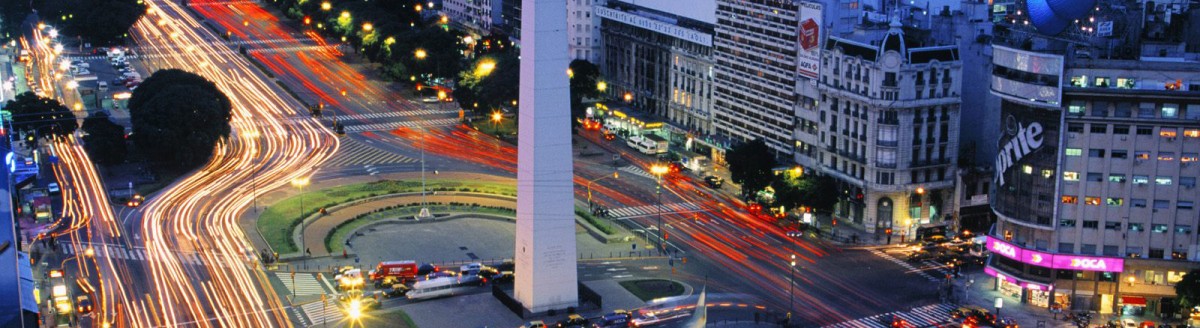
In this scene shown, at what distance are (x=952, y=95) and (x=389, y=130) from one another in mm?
76371

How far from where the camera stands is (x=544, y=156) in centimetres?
10794

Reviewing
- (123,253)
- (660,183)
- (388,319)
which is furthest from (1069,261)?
(123,253)

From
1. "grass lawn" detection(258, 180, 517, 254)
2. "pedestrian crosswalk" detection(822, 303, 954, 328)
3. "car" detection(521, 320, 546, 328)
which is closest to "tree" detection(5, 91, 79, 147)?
"grass lawn" detection(258, 180, 517, 254)

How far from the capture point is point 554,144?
10812 cm

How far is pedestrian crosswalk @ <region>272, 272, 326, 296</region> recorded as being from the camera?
123012 millimetres

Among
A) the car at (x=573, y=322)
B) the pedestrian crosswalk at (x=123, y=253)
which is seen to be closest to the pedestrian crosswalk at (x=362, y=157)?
the pedestrian crosswalk at (x=123, y=253)

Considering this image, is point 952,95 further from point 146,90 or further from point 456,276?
point 146,90

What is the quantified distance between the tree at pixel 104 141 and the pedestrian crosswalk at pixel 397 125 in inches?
1162

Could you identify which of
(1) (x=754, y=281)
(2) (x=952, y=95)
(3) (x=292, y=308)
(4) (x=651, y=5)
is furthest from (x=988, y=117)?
(3) (x=292, y=308)

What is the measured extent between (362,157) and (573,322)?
68.5m

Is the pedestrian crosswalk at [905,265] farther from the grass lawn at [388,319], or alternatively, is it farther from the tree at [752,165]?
the grass lawn at [388,319]

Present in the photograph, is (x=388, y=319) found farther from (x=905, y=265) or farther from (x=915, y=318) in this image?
(x=905, y=265)

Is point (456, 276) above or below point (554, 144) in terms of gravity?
below

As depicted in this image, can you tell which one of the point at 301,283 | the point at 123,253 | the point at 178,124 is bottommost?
the point at 301,283
